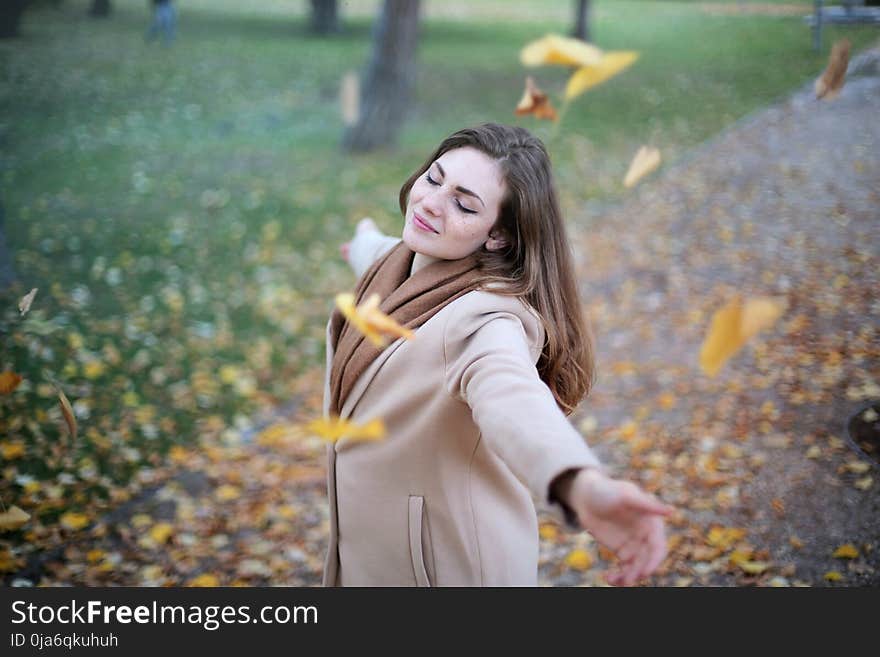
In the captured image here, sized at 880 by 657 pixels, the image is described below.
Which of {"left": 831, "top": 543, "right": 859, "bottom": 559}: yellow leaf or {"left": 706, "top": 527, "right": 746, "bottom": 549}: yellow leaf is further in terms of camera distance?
{"left": 706, "top": 527, "right": 746, "bottom": 549}: yellow leaf

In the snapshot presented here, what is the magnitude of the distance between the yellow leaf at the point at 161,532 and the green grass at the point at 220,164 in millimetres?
385

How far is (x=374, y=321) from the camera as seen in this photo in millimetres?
1680

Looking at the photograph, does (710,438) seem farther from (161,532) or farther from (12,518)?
(12,518)

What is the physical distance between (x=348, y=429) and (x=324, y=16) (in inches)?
315

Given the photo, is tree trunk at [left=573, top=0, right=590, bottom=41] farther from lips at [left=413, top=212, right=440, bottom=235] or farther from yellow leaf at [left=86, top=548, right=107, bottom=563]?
lips at [left=413, top=212, right=440, bottom=235]

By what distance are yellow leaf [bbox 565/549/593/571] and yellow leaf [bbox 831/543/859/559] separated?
1.00 metres

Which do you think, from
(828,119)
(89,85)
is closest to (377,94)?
(89,85)

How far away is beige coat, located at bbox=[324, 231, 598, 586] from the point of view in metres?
1.68

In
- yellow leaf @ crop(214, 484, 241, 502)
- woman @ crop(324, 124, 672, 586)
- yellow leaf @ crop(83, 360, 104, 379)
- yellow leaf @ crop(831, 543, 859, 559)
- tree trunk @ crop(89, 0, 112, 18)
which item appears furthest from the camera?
tree trunk @ crop(89, 0, 112, 18)

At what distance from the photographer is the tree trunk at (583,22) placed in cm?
988

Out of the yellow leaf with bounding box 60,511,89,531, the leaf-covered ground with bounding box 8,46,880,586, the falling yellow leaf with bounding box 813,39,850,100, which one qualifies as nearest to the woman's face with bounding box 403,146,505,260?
the falling yellow leaf with bounding box 813,39,850,100

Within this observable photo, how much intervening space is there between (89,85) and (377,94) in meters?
2.68

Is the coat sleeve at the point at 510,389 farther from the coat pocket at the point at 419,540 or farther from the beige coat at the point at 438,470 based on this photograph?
the coat pocket at the point at 419,540

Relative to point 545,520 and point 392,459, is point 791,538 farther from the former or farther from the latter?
point 392,459
